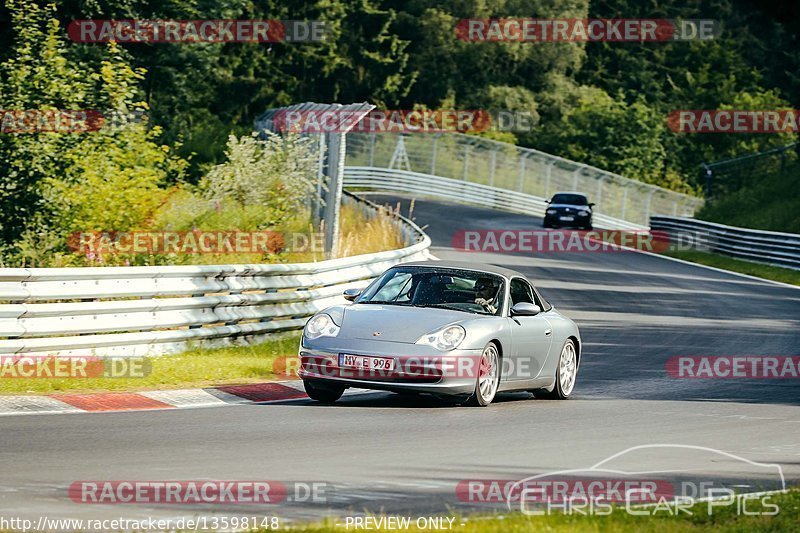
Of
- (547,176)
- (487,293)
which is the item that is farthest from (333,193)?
(547,176)

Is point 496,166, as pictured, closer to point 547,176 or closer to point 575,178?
point 547,176

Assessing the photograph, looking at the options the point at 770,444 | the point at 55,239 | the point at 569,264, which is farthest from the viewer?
the point at 569,264

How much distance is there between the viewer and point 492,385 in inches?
530

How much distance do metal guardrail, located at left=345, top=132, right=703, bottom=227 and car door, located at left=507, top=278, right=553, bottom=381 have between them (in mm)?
48168

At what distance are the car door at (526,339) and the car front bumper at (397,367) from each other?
1.04m

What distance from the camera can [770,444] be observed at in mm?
11500

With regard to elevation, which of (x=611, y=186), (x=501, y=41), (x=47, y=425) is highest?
(x=501, y=41)

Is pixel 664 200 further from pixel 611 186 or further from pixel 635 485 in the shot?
pixel 635 485

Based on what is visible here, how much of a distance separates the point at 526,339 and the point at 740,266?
84.0ft

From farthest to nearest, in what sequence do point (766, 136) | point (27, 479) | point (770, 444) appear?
point (766, 136) < point (770, 444) < point (27, 479)

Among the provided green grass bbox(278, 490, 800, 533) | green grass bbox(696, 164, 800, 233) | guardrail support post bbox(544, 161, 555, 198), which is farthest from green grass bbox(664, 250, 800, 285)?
green grass bbox(278, 490, 800, 533)

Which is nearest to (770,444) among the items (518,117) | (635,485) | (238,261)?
(635,485)

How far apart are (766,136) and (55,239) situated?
209ft

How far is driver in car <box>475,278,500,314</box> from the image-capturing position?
1377cm
